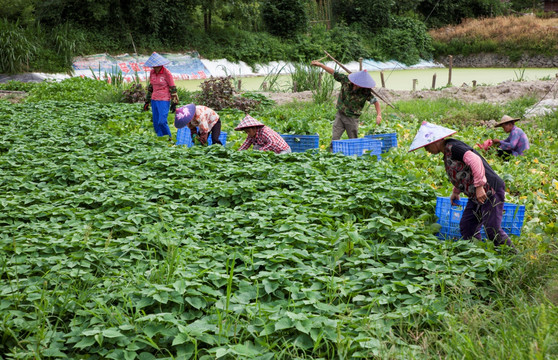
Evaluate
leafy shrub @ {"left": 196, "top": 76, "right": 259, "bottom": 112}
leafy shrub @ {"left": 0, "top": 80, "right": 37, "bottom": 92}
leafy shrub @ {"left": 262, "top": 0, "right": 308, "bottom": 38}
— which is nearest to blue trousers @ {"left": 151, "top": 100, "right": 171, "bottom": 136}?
leafy shrub @ {"left": 196, "top": 76, "right": 259, "bottom": 112}

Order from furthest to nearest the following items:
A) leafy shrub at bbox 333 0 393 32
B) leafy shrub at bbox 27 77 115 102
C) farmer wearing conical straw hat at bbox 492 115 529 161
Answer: leafy shrub at bbox 333 0 393 32
leafy shrub at bbox 27 77 115 102
farmer wearing conical straw hat at bbox 492 115 529 161

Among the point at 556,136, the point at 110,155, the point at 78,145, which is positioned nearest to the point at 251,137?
the point at 110,155

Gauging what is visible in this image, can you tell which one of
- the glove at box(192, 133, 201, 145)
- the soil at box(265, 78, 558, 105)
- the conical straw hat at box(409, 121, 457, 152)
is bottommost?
the soil at box(265, 78, 558, 105)

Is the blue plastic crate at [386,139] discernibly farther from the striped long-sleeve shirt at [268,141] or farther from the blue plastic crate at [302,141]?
the striped long-sleeve shirt at [268,141]

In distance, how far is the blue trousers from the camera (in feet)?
27.3

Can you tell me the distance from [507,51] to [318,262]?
32.1 meters

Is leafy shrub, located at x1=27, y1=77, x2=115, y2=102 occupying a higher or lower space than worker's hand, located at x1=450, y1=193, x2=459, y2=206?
lower

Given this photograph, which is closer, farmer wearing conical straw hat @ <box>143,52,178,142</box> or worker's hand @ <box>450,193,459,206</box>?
worker's hand @ <box>450,193,459,206</box>

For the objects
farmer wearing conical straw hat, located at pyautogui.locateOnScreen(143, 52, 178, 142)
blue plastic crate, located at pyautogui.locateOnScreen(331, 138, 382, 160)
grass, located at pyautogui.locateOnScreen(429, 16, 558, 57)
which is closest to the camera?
blue plastic crate, located at pyautogui.locateOnScreen(331, 138, 382, 160)

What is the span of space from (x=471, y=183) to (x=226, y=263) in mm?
2097

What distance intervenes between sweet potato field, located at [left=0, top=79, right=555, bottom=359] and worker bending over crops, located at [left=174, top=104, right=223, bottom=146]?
894 millimetres

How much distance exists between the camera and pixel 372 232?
13.6 feet

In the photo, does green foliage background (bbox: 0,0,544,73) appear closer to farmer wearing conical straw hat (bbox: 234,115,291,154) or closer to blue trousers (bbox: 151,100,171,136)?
blue trousers (bbox: 151,100,171,136)

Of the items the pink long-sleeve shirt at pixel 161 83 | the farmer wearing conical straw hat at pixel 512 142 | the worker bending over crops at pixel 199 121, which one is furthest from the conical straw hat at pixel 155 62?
the farmer wearing conical straw hat at pixel 512 142
